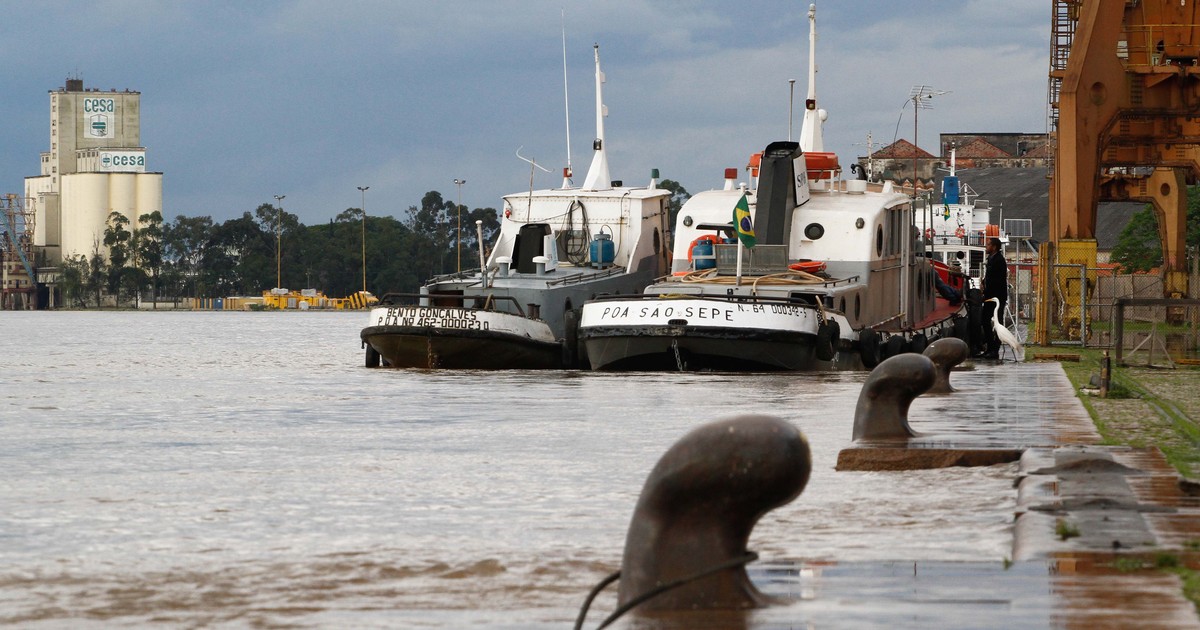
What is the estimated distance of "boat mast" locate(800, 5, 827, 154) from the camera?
111 feet

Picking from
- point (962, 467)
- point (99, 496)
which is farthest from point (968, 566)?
point (99, 496)

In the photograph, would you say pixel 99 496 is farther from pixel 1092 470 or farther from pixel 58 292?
pixel 58 292

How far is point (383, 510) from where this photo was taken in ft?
31.4

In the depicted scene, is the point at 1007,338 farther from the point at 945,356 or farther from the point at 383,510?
the point at 383,510

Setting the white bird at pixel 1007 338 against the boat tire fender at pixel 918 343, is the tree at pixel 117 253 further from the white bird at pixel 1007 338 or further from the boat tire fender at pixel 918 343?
the white bird at pixel 1007 338

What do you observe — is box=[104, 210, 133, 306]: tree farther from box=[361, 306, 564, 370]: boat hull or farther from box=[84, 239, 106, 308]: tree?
box=[361, 306, 564, 370]: boat hull

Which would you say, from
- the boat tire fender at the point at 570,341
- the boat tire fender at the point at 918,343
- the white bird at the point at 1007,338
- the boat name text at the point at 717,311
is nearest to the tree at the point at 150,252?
the boat tire fender at the point at 570,341

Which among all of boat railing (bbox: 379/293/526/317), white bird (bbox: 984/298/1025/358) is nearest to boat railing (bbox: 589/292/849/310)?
white bird (bbox: 984/298/1025/358)

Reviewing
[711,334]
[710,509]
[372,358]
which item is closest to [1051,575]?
[710,509]

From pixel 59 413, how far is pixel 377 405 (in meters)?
3.61

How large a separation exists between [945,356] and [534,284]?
13767 mm

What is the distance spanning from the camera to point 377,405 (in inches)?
792

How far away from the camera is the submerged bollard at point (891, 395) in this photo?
1162 cm

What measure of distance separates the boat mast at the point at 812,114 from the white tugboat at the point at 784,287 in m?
1.73
